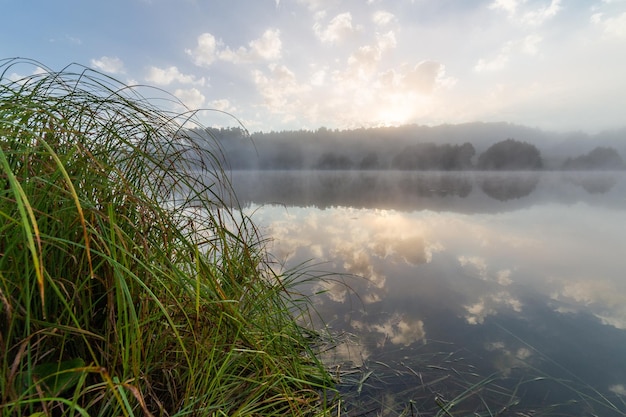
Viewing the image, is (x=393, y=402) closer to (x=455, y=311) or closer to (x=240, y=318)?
(x=240, y=318)

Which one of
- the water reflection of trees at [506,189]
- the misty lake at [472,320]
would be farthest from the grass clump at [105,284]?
the water reflection of trees at [506,189]

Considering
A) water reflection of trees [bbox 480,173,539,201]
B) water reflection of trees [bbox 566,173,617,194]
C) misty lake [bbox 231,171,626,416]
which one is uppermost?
misty lake [bbox 231,171,626,416]

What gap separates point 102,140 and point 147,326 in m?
0.99

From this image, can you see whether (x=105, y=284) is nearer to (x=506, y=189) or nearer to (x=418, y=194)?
(x=418, y=194)

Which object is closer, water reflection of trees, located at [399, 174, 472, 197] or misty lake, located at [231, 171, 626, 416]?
misty lake, located at [231, 171, 626, 416]

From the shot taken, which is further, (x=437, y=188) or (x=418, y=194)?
(x=437, y=188)

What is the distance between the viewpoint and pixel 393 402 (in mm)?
1843

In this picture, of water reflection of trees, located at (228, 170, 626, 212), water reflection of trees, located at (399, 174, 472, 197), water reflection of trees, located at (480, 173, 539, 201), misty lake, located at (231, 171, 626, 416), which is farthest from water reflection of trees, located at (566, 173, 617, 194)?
misty lake, located at (231, 171, 626, 416)

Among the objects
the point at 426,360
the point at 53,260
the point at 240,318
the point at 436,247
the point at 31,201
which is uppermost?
the point at 31,201

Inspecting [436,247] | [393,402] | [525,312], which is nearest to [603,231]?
[436,247]

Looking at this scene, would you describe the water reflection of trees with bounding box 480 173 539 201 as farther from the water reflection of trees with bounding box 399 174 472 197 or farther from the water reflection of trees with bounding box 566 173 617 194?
the water reflection of trees with bounding box 566 173 617 194

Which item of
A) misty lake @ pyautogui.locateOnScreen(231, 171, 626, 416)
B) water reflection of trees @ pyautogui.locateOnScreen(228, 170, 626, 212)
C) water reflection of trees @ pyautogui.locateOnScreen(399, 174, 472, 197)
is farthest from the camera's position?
water reflection of trees @ pyautogui.locateOnScreen(399, 174, 472, 197)

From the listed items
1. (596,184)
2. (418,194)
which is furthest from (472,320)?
(596,184)

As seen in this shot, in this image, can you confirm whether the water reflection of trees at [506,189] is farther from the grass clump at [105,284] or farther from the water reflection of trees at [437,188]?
the grass clump at [105,284]
